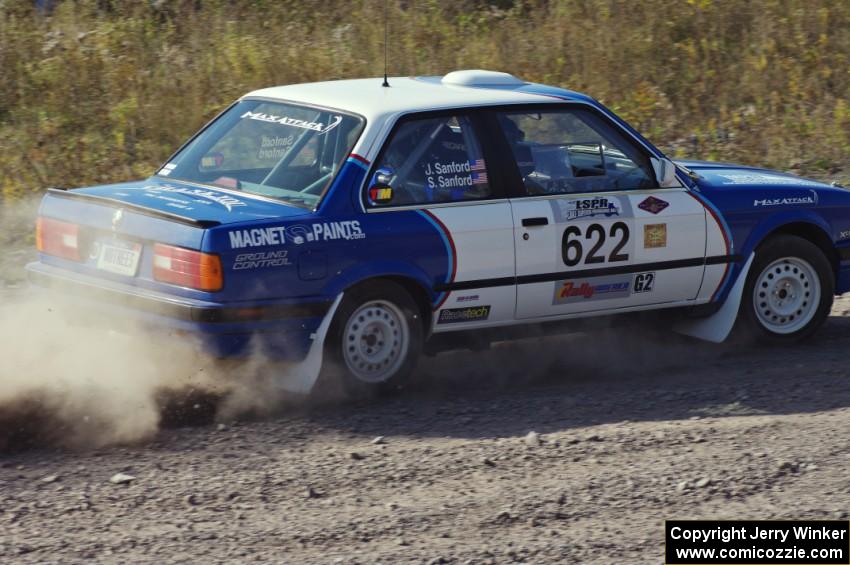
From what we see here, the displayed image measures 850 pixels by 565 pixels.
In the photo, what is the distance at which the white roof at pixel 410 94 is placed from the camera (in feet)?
22.1

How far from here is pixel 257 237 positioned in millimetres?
6039

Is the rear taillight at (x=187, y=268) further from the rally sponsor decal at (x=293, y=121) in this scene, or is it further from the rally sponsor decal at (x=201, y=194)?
the rally sponsor decal at (x=293, y=121)

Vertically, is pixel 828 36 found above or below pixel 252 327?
above

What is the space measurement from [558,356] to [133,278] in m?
2.75

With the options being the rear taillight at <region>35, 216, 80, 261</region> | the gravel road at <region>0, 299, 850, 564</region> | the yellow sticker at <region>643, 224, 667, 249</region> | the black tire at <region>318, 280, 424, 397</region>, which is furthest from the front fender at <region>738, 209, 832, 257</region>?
the rear taillight at <region>35, 216, 80, 261</region>

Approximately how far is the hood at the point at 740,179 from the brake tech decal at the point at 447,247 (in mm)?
1832

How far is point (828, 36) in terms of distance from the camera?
15359mm

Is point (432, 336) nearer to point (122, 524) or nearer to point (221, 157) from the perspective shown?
point (221, 157)

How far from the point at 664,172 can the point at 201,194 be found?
2.69 meters

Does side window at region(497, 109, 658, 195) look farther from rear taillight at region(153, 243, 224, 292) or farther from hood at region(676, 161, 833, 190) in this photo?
rear taillight at region(153, 243, 224, 292)

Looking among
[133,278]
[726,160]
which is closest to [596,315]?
[133,278]

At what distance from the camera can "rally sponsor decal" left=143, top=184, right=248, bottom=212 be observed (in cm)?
640

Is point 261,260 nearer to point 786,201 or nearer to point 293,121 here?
point 293,121

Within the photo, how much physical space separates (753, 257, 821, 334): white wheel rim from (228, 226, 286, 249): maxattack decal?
10.9ft
